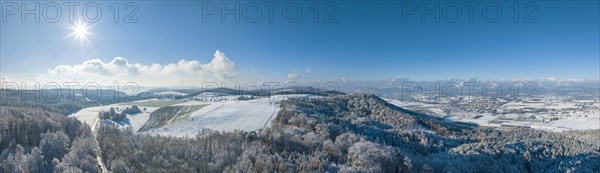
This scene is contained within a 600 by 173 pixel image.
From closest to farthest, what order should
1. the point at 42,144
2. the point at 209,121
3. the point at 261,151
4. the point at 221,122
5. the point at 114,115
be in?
the point at 261,151
the point at 42,144
the point at 209,121
the point at 221,122
the point at 114,115

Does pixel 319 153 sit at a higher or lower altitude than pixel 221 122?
lower

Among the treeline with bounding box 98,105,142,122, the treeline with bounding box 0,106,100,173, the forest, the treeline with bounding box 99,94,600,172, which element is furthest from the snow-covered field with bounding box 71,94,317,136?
the treeline with bounding box 0,106,100,173

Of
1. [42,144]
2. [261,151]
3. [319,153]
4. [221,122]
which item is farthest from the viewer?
[221,122]

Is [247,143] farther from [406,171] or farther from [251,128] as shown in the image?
[406,171]

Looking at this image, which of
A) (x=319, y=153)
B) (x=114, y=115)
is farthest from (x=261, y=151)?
(x=114, y=115)

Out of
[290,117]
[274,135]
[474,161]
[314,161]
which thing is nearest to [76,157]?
[274,135]

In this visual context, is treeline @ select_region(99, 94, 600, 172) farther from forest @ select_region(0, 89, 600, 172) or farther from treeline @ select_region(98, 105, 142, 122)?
treeline @ select_region(98, 105, 142, 122)

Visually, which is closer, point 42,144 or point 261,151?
point 261,151

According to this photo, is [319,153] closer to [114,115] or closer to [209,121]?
[209,121]
